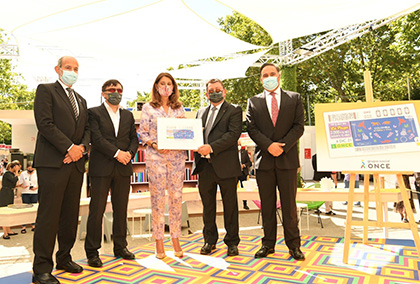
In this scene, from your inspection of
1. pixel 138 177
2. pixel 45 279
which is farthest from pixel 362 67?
pixel 45 279

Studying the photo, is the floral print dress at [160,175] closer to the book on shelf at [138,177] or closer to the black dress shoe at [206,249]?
the black dress shoe at [206,249]

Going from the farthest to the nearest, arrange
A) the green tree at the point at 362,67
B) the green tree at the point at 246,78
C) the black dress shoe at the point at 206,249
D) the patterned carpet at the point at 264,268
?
1. the green tree at the point at 246,78
2. the green tree at the point at 362,67
3. the black dress shoe at the point at 206,249
4. the patterned carpet at the point at 264,268

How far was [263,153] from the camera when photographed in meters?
3.63

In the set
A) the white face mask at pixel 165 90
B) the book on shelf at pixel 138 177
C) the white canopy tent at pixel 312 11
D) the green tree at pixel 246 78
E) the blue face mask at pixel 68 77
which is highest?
the green tree at pixel 246 78

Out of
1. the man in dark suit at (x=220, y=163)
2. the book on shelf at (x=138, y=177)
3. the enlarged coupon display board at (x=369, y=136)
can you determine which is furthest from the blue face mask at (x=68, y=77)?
the book on shelf at (x=138, y=177)

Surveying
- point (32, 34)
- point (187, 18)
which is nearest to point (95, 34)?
point (32, 34)

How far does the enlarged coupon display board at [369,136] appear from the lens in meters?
3.38

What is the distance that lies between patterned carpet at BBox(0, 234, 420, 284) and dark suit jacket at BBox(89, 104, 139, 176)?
3.11 feet

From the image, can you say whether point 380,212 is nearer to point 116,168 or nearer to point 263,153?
point 263,153

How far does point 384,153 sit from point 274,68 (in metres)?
1.40

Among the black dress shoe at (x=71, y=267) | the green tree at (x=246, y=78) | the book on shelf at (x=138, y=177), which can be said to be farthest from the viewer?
the green tree at (x=246, y=78)

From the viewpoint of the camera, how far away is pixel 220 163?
12.0ft

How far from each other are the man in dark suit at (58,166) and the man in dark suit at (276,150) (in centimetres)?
173

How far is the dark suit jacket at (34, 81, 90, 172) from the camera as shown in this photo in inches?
118
